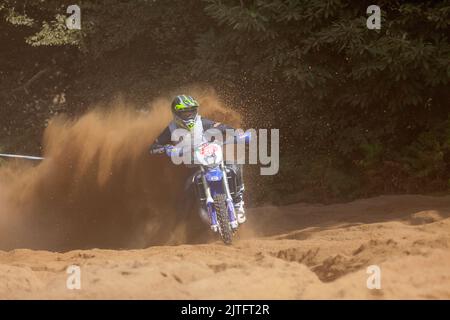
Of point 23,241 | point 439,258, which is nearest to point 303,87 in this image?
point 23,241

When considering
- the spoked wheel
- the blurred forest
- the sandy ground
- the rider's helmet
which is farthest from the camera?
the blurred forest

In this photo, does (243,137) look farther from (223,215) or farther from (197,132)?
(223,215)

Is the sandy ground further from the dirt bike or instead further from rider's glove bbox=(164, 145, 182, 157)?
rider's glove bbox=(164, 145, 182, 157)

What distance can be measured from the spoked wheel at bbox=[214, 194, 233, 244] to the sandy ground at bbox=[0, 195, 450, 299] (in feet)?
0.50

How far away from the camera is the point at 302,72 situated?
14578 millimetres

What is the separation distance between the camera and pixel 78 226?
537 inches

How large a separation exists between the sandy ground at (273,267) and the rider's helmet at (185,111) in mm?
1723

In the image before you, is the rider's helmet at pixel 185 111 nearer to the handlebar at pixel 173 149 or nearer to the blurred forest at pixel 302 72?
the handlebar at pixel 173 149

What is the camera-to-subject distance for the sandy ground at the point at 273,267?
279 inches

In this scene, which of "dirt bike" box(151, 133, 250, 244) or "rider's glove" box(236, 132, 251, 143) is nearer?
"dirt bike" box(151, 133, 250, 244)

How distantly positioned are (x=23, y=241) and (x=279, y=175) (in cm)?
509

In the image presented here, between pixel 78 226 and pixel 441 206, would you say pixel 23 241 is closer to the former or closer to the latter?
pixel 78 226

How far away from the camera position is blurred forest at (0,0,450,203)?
1384cm

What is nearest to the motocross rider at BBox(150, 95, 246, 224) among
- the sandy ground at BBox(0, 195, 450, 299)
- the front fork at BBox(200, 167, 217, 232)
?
the front fork at BBox(200, 167, 217, 232)
